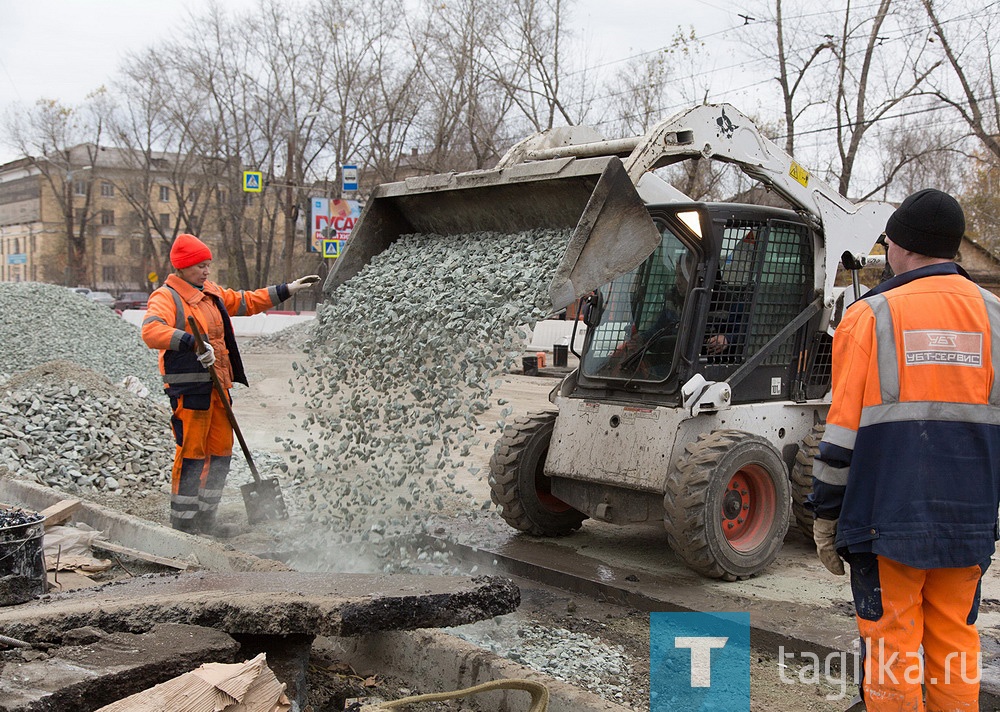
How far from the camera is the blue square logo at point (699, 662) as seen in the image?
3.89 meters

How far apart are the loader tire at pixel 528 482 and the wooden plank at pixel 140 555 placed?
207 centimetres

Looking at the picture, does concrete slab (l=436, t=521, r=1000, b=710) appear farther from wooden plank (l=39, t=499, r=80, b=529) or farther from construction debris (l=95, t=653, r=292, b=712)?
construction debris (l=95, t=653, r=292, b=712)

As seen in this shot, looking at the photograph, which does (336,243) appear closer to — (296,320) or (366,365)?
(296,320)

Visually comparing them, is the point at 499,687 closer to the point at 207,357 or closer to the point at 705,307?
the point at 705,307

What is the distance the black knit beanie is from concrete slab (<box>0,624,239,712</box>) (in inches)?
104

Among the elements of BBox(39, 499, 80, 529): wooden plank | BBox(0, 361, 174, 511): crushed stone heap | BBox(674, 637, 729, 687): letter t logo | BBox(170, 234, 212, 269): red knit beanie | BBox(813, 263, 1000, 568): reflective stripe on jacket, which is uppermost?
BBox(170, 234, 212, 269): red knit beanie

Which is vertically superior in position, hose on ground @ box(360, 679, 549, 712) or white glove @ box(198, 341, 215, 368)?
white glove @ box(198, 341, 215, 368)

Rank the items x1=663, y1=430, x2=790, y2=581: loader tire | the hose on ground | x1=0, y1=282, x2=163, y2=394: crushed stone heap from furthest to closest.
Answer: x1=0, y1=282, x2=163, y2=394: crushed stone heap → x1=663, y1=430, x2=790, y2=581: loader tire → the hose on ground

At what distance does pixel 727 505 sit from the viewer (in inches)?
212

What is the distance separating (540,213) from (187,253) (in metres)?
2.36

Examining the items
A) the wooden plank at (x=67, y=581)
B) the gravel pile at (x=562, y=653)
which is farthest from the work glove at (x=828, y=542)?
the wooden plank at (x=67, y=581)

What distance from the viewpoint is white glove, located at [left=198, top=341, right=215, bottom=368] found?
18.9 ft

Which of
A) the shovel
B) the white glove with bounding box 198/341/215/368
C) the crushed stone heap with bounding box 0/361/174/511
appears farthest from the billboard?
the white glove with bounding box 198/341/215/368

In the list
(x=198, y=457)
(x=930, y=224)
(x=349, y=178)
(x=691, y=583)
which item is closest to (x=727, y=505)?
(x=691, y=583)
